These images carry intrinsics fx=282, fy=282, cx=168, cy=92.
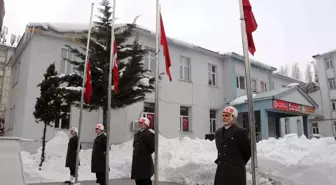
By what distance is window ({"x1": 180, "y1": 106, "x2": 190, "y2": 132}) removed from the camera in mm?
18877

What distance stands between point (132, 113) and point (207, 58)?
26.9 feet

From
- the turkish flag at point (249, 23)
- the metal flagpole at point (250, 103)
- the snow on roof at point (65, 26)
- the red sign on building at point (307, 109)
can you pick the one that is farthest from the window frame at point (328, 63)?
the metal flagpole at point (250, 103)

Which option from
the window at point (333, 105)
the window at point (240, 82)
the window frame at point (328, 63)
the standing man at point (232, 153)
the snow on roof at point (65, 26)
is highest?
the window frame at point (328, 63)

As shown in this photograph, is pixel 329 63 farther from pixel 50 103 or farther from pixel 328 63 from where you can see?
pixel 50 103

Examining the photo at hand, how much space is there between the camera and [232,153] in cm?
427

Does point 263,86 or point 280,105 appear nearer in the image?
point 280,105

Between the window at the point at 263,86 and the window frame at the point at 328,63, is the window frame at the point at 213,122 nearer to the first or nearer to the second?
the window at the point at 263,86

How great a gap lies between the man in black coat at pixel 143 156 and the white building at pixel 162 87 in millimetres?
9399

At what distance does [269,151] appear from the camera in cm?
1040

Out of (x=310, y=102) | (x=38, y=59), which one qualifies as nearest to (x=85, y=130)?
(x=38, y=59)

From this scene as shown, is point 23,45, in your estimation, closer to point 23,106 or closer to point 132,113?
point 23,106

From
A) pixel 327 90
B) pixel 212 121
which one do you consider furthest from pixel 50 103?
pixel 327 90

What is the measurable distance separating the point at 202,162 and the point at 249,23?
5.93 metres

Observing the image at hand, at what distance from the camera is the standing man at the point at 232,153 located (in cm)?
417
